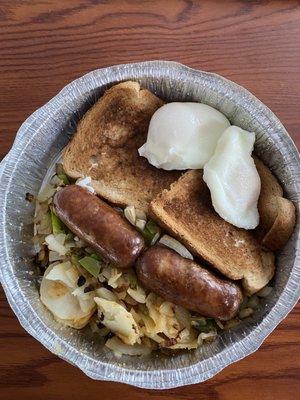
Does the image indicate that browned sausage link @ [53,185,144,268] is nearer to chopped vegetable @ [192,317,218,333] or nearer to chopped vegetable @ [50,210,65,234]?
chopped vegetable @ [50,210,65,234]

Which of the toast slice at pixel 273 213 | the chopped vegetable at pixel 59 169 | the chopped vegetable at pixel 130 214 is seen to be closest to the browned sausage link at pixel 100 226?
the chopped vegetable at pixel 130 214

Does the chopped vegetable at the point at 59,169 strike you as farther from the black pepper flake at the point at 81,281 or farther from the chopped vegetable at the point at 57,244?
the black pepper flake at the point at 81,281

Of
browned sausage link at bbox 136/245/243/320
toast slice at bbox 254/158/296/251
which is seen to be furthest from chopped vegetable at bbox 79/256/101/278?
toast slice at bbox 254/158/296/251

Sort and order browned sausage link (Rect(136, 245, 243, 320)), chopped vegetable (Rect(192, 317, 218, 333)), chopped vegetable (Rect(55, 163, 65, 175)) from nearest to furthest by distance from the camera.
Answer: browned sausage link (Rect(136, 245, 243, 320)) < chopped vegetable (Rect(192, 317, 218, 333)) < chopped vegetable (Rect(55, 163, 65, 175))

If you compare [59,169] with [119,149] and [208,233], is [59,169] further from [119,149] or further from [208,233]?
[208,233]

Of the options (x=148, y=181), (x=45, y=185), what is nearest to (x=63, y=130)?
(x=45, y=185)
